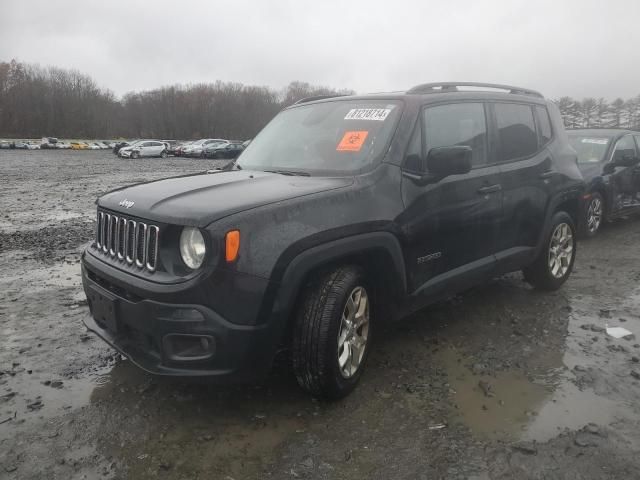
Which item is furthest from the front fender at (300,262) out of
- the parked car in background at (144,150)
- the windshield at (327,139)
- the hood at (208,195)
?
the parked car in background at (144,150)

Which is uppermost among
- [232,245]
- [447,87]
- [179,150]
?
[447,87]

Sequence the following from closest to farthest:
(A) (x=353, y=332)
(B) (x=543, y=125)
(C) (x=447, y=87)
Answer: (A) (x=353, y=332)
(C) (x=447, y=87)
(B) (x=543, y=125)

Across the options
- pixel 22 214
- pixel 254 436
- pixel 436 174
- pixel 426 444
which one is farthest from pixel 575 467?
pixel 22 214

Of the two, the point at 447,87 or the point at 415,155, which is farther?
the point at 447,87

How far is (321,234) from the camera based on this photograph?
3.00m

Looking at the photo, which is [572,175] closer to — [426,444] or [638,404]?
[638,404]

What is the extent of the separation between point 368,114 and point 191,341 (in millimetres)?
2116

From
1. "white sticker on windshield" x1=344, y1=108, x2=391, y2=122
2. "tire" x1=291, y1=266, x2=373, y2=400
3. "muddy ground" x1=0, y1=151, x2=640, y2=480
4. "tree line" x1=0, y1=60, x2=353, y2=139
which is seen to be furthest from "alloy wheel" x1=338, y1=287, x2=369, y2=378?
"tree line" x1=0, y1=60, x2=353, y2=139

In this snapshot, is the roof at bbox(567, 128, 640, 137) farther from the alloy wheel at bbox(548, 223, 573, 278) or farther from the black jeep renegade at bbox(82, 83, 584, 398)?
the black jeep renegade at bbox(82, 83, 584, 398)

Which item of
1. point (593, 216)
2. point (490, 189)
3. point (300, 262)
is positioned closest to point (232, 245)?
point (300, 262)

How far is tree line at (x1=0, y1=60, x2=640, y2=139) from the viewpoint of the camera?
8112cm

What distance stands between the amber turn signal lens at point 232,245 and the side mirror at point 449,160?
1.57 metres

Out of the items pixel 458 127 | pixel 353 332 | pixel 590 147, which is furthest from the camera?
pixel 590 147

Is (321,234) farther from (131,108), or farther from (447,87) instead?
(131,108)
